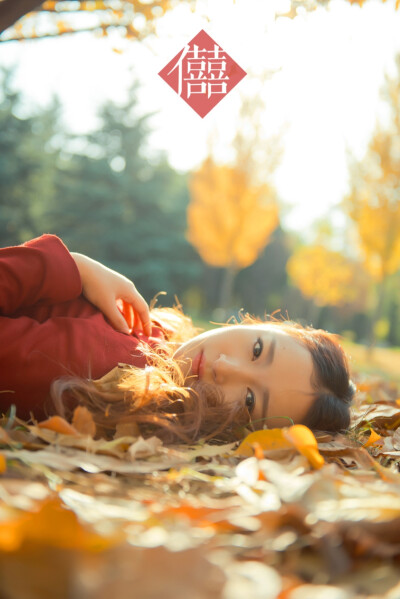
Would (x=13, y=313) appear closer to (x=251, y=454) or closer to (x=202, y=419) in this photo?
(x=202, y=419)

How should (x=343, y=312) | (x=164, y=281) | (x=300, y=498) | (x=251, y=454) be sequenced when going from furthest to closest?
1. (x=343, y=312)
2. (x=164, y=281)
3. (x=251, y=454)
4. (x=300, y=498)

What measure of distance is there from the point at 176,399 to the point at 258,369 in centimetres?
33

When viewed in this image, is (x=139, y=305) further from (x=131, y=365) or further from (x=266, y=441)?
(x=266, y=441)

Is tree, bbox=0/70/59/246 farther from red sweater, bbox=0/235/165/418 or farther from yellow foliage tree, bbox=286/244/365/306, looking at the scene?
red sweater, bbox=0/235/165/418

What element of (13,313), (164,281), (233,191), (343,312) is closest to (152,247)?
(164,281)

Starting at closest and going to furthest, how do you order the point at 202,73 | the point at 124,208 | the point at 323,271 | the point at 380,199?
the point at 202,73 < the point at 380,199 < the point at 124,208 < the point at 323,271

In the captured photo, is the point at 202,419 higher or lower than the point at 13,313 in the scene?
lower

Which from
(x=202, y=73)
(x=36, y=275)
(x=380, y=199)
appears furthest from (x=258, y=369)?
(x=380, y=199)

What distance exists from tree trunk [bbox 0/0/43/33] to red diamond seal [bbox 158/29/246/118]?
1027 mm

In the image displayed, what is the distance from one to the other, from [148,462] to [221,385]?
0.56m

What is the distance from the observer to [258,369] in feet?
6.55

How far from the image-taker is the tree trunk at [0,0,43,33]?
84.7 inches

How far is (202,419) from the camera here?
186cm

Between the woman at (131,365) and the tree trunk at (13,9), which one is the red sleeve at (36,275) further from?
the tree trunk at (13,9)
